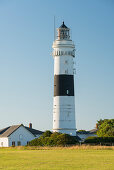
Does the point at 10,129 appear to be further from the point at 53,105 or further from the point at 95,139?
the point at 95,139

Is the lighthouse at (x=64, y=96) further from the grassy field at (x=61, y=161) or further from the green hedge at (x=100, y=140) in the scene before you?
the grassy field at (x=61, y=161)

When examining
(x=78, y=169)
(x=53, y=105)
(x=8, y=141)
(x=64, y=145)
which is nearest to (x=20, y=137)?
(x=8, y=141)

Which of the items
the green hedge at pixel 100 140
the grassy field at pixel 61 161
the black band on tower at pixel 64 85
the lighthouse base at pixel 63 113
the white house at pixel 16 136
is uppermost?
the black band on tower at pixel 64 85

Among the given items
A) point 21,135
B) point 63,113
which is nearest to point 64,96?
point 63,113

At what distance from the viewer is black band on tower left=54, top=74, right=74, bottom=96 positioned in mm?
60438

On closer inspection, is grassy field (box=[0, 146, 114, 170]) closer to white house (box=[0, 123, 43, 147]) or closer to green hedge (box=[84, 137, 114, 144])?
green hedge (box=[84, 137, 114, 144])

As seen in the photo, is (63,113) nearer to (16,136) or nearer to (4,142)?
(16,136)

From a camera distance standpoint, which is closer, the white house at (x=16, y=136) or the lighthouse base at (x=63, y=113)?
the lighthouse base at (x=63, y=113)

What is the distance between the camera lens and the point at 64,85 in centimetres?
6047

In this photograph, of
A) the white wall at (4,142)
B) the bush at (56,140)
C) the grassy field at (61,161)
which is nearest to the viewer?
the grassy field at (61,161)

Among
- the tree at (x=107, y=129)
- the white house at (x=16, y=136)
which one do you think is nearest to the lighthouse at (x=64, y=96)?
the tree at (x=107, y=129)

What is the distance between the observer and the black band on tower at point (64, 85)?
198ft

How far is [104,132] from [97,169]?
159 ft

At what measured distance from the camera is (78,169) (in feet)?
78.7
